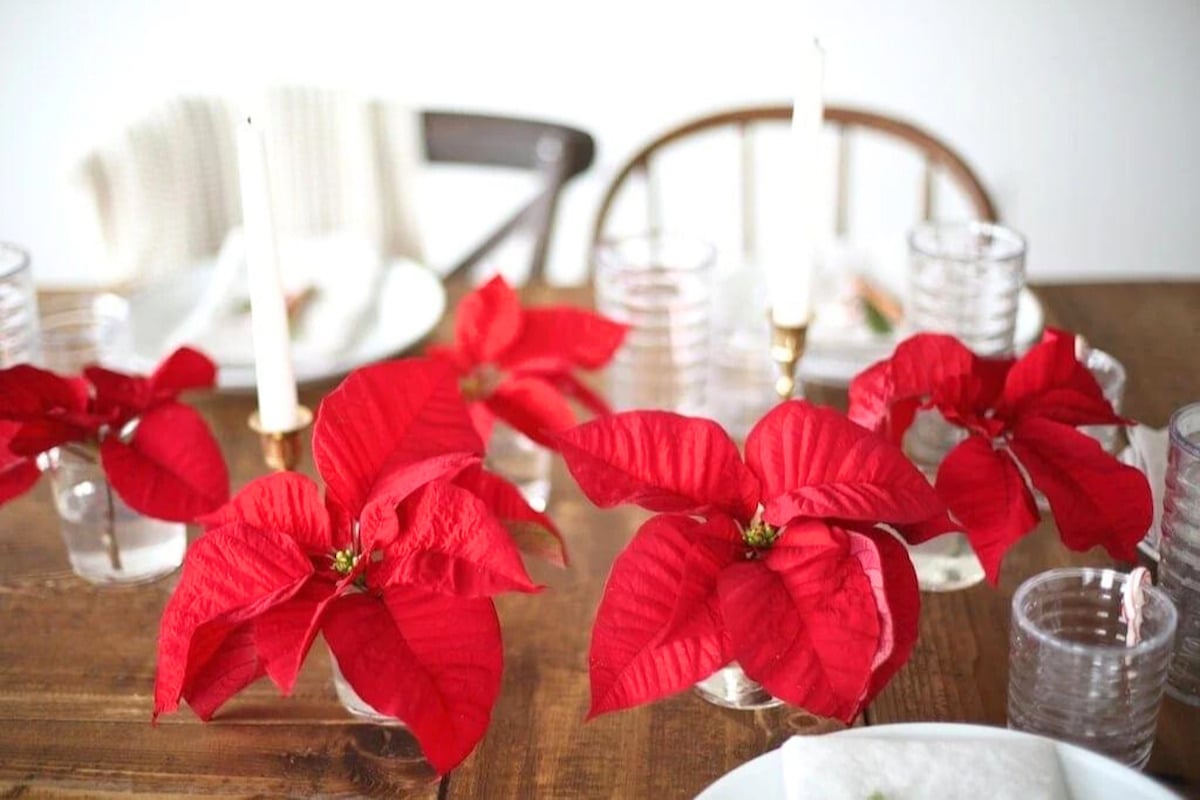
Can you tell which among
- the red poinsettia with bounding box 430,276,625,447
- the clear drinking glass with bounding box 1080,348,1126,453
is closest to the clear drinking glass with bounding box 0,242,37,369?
the red poinsettia with bounding box 430,276,625,447

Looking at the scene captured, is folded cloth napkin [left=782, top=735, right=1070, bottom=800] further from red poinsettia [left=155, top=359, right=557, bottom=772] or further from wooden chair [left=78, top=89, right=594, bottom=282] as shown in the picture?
wooden chair [left=78, top=89, right=594, bottom=282]

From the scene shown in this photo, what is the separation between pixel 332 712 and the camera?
0.75m

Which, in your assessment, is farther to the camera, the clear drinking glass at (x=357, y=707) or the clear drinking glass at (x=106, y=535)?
the clear drinking glass at (x=106, y=535)

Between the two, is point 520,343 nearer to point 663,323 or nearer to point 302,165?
point 663,323

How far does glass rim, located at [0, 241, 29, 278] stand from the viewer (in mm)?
968

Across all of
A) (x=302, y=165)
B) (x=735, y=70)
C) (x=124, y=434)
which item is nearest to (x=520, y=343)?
(x=124, y=434)

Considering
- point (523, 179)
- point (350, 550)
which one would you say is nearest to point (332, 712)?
point (350, 550)

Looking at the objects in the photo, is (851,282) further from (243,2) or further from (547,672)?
(243,2)

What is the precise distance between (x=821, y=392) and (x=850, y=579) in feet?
1.46

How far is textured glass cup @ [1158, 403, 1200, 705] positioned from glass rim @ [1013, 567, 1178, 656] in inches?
0.7

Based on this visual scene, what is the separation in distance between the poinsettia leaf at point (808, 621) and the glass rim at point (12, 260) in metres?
0.59

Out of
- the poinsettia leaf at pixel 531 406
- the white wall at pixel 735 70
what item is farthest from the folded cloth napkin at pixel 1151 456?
the white wall at pixel 735 70

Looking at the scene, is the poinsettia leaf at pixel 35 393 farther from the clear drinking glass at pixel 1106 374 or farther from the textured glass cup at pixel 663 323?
the clear drinking glass at pixel 1106 374

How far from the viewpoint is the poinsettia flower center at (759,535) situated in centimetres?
69
